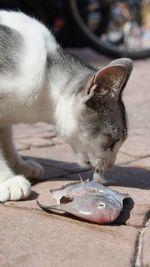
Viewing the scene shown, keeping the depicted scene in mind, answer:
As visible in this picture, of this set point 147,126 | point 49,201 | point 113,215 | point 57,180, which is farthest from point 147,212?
point 147,126

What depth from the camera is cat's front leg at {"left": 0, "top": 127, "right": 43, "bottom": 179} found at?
2.63 metres

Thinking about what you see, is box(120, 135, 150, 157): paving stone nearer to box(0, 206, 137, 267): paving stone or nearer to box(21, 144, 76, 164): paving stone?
box(21, 144, 76, 164): paving stone

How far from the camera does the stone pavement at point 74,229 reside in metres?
1.68

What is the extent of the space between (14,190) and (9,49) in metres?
0.59

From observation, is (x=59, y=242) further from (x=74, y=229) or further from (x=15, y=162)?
(x=15, y=162)

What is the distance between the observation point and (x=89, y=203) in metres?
2.03

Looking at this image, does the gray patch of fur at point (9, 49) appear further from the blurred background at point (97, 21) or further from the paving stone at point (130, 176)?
the blurred background at point (97, 21)

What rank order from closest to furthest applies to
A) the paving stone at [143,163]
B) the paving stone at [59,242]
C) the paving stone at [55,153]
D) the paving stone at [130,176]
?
the paving stone at [59,242], the paving stone at [130,176], the paving stone at [143,163], the paving stone at [55,153]

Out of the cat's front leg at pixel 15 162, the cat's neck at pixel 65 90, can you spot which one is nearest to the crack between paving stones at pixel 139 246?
the cat's neck at pixel 65 90

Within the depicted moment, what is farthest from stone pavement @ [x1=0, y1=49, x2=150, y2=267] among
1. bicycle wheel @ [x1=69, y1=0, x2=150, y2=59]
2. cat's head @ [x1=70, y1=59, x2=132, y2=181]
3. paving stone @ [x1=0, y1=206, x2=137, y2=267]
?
bicycle wheel @ [x1=69, y1=0, x2=150, y2=59]

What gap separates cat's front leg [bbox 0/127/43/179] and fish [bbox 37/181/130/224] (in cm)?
45

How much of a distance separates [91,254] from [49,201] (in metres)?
0.53

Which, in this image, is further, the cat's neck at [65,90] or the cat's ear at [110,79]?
the cat's neck at [65,90]

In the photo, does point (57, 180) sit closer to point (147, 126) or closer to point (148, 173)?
point (148, 173)
